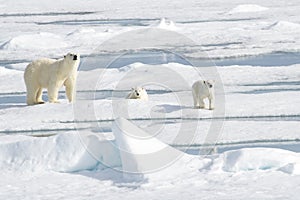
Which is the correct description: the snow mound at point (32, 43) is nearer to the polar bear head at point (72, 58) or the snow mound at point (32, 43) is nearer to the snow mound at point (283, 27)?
the snow mound at point (283, 27)

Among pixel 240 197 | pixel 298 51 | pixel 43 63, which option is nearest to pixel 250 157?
pixel 240 197

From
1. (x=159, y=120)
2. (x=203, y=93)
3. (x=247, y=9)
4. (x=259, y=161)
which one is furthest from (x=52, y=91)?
(x=247, y=9)

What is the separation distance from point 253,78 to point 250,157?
5.85 metres

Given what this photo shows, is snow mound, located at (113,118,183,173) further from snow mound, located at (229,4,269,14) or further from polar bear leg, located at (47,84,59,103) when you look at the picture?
snow mound, located at (229,4,269,14)

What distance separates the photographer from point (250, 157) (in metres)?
5.13

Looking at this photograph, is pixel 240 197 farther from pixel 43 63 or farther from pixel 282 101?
pixel 43 63

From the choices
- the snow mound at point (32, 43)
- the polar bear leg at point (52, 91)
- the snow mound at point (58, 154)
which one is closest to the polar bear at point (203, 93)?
the polar bear leg at point (52, 91)

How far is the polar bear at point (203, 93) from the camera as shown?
8.37 metres

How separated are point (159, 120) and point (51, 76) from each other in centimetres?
171

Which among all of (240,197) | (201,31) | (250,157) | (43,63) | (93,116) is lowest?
(240,197)

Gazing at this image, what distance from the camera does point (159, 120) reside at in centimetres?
783

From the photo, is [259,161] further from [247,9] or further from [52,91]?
[247,9]

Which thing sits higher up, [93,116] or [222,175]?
[93,116]

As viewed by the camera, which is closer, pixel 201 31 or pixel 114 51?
pixel 114 51
